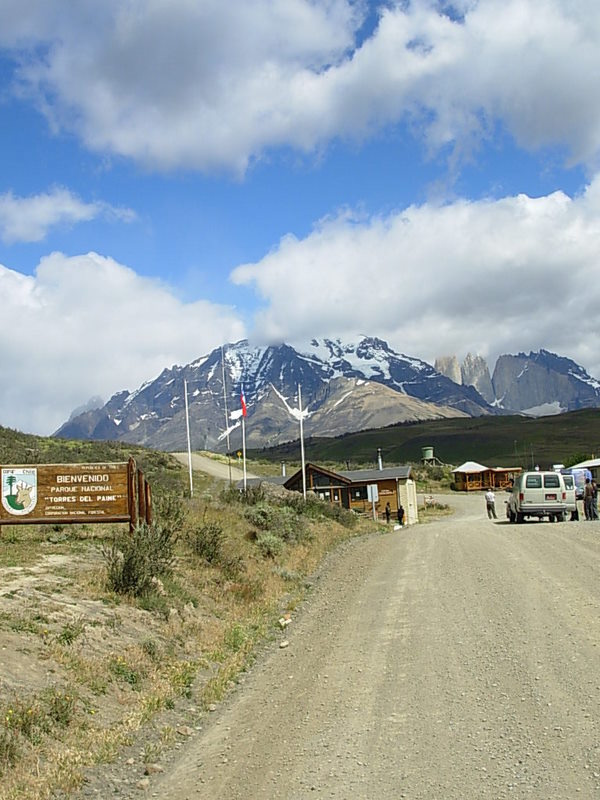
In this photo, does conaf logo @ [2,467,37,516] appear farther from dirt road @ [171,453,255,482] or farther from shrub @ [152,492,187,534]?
dirt road @ [171,453,255,482]

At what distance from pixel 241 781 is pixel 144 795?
2.45ft

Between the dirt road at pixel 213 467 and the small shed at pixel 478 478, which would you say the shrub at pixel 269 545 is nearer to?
the dirt road at pixel 213 467

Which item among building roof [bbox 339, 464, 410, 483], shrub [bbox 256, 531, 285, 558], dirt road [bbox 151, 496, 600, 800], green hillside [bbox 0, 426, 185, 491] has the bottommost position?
dirt road [bbox 151, 496, 600, 800]

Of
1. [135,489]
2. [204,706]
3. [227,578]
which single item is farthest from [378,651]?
[135,489]

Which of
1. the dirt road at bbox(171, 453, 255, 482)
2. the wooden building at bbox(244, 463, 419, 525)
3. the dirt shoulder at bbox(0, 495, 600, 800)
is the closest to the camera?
the dirt shoulder at bbox(0, 495, 600, 800)

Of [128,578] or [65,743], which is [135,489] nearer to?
[128,578]

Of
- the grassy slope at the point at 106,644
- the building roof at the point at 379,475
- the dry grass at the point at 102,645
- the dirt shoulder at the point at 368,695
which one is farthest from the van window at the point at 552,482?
the building roof at the point at 379,475

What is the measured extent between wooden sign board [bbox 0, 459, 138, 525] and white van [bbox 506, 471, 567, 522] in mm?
18695

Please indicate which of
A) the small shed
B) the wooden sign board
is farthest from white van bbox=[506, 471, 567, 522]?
the small shed

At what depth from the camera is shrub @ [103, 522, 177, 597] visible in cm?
1177

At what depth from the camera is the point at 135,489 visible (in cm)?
1599

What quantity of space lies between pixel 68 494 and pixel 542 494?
20165mm

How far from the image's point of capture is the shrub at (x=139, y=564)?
11.8m

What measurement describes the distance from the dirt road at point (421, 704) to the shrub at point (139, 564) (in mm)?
2329
